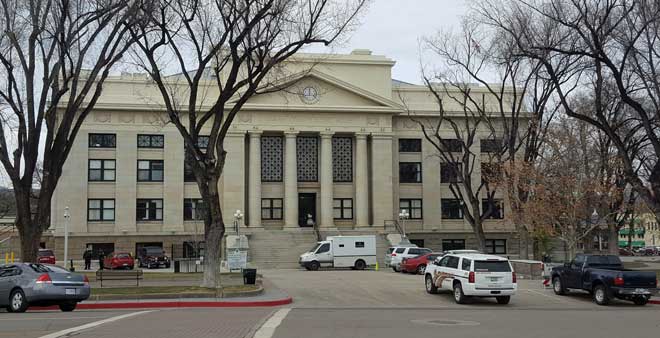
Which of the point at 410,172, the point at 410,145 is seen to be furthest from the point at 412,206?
the point at 410,145

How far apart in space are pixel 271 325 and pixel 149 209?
49.1 m

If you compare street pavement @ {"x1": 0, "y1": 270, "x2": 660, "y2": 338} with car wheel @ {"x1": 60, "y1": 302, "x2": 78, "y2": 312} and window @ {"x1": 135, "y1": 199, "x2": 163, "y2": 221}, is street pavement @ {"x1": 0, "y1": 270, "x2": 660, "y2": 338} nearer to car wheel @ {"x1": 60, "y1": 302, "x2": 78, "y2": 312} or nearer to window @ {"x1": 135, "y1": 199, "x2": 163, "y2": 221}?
car wheel @ {"x1": 60, "y1": 302, "x2": 78, "y2": 312}

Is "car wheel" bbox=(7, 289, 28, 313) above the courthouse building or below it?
below

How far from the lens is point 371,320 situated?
17.4 meters

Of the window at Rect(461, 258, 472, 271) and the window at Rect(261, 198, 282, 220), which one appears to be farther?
the window at Rect(261, 198, 282, 220)

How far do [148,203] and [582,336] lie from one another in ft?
172

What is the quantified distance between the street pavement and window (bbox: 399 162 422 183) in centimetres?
4031

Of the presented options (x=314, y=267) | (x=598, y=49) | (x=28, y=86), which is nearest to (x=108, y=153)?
(x=314, y=267)

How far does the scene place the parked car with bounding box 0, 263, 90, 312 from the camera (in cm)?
1973

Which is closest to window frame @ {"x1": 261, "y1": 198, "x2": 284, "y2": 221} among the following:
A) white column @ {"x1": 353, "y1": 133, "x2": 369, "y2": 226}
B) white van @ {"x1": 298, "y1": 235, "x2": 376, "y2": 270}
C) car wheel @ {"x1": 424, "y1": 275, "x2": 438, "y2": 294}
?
white column @ {"x1": 353, "y1": 133, "x2": 369, "y2": 226}

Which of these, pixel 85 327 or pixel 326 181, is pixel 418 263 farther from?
pixel 85 327

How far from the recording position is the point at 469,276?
23.4 metres

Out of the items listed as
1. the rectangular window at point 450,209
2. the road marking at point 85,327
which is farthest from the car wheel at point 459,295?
the rectangular window at point 450,209

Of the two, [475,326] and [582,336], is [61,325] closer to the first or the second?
[475,326]
